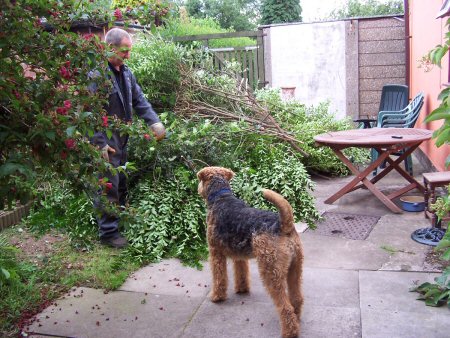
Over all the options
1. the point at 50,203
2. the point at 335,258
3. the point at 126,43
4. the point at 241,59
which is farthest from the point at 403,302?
the point at 241,59

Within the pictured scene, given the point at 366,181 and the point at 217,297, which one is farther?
the point at 366,181

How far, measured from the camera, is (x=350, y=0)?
25.7 metres

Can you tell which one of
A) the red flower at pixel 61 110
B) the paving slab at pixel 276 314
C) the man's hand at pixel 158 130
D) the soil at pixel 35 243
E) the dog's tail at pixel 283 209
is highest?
the red flower at pixel 61 110

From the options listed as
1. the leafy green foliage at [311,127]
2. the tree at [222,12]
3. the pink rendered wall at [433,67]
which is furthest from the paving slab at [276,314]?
the tree at [222,12]

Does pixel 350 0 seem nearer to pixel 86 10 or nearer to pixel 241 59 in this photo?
pixel 241 59

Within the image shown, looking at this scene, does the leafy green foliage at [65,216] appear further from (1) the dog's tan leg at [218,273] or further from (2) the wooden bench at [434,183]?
(2) the wooden bench at [434,183]

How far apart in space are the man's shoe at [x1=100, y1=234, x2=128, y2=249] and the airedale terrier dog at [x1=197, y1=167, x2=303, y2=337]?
4.36ft

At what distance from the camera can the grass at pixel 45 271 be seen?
3.34m

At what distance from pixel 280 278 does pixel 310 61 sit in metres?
8.72

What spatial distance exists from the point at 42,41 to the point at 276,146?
14.5 feet

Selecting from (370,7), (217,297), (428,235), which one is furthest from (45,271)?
(370,7)

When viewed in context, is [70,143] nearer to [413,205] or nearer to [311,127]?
[413,205]

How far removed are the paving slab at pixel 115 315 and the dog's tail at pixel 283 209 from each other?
101cm

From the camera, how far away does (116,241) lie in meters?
4.51
